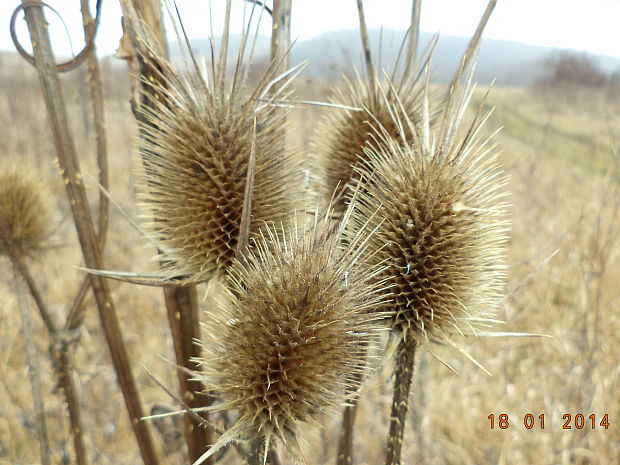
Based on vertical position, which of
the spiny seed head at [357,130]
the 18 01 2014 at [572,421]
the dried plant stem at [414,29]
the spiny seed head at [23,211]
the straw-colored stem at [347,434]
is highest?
the dried plant stem at [414,29]

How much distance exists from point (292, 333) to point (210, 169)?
0.43 meters

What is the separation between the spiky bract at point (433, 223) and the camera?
0.98 m

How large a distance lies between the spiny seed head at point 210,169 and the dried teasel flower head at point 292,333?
0.20 meters

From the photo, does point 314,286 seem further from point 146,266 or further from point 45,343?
point 146,266

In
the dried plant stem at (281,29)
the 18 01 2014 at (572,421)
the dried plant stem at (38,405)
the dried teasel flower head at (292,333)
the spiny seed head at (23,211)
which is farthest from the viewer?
the 18 01 2014 at (572,421)

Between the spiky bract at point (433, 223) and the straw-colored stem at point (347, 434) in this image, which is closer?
the spiky bract at point (433, 223)

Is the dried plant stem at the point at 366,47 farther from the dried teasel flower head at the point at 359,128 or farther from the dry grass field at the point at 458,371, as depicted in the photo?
the dry grass field at the point at 458,371

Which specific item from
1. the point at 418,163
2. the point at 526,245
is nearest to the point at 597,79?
the point at 526,245

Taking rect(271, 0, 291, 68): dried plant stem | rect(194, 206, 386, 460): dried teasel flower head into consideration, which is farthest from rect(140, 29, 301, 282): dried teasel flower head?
rect(194, 206, 386, 460): dried teasel flower head

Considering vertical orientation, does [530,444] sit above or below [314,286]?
below

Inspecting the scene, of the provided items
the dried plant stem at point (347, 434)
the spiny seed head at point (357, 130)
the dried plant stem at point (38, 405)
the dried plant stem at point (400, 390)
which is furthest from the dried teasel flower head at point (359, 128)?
the dried plant stem at point (38, 405)

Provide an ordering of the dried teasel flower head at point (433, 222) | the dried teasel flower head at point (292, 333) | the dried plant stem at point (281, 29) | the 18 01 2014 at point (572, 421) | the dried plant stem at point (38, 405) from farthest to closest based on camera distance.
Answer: the 18 01 2014 at point (572, 421), the dried plant stem at point (38, 405), the dried plant stem at point (281, 29), the dried teasel flower head at point (433, 222), the dried teasel flower head at point (292, 333)

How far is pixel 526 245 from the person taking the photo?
6.12 m

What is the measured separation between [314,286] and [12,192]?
159 centimetres
